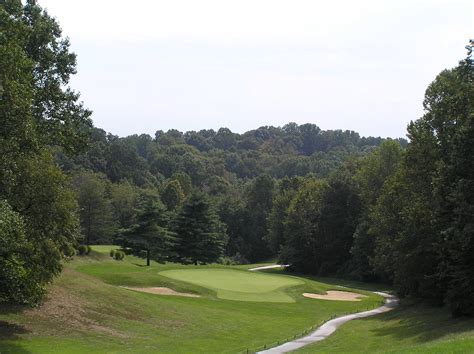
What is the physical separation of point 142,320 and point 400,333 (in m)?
13.4

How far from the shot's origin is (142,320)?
99.9 ft

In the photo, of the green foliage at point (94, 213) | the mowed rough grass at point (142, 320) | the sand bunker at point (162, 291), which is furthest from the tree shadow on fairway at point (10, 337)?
the green foliage at point (94, 213)

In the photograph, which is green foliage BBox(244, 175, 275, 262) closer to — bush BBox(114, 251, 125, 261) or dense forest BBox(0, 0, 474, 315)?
dense forest BBox(0, 0, 474, 315)

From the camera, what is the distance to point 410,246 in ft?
132

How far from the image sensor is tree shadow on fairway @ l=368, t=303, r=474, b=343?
26578mm

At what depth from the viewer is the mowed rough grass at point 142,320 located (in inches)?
965

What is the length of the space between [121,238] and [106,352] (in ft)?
162

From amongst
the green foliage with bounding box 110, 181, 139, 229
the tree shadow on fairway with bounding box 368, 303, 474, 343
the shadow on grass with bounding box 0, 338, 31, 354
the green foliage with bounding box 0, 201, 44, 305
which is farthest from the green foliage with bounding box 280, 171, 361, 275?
the shadow on grass with bounding box 0, 338, 31, 354

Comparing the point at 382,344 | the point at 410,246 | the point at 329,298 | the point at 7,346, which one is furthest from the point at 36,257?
the point at 329,298

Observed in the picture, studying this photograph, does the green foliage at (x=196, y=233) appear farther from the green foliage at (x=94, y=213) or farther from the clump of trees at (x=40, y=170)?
the clump of trees at (x=40, y=170)

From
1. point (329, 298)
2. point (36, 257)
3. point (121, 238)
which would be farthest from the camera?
point (121, 238)

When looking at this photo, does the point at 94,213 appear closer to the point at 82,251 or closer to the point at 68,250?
the point at 82,251

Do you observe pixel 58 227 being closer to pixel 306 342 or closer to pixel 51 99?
pixel 51 99

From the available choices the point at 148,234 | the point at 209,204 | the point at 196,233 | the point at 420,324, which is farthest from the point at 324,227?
the point at 420,324
